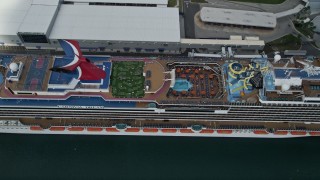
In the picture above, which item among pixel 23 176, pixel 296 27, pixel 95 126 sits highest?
pixel 296 27

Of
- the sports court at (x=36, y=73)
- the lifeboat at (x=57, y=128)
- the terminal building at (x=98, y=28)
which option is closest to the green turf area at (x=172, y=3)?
the terminal building at (x=98, y=28)

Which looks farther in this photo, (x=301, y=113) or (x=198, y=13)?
(x=198, y=13)

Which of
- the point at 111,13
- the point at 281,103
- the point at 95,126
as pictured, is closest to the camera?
the point at 281,103

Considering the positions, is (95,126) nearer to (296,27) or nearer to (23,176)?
(23,176)

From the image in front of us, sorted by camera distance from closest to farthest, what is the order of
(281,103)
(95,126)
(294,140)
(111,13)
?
1. (281,103)
2. (95,126)
3. (294,140)
4. (111,13)

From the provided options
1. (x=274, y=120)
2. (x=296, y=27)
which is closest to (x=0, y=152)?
(x=274, y=120)

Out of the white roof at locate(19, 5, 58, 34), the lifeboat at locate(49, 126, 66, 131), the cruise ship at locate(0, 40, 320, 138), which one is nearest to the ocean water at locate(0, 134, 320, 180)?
the cruise ship at locate(0, 40, 320, 138)

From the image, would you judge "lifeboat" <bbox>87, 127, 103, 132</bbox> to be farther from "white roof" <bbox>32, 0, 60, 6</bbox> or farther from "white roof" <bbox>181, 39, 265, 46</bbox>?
"white roof" <bbox>32, 0, 60, 6</bbox>

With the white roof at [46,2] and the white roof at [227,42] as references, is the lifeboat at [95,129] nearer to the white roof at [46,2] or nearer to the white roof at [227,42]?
the white roof at [227,42]
